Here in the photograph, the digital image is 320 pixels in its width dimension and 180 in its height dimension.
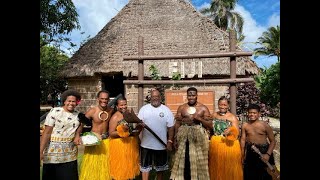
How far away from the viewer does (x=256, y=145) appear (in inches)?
191

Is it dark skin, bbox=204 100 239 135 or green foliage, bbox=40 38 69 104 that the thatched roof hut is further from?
dark skin, bbox=204 100 239 135

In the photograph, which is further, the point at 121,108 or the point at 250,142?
the point at 121,108

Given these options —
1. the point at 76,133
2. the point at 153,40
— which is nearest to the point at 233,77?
the point at 76,133

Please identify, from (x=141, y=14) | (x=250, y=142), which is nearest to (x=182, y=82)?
(x=250, y=142)

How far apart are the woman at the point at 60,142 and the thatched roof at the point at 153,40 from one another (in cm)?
871

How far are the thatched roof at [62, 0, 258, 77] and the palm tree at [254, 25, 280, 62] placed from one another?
16885mm

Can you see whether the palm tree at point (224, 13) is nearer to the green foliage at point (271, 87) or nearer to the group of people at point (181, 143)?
the green foliage at point (271, 87)

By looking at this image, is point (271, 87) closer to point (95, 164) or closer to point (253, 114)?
point (253, 114)

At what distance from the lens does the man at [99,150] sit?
5086 mm

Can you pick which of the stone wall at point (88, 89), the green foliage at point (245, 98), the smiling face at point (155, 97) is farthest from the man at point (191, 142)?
the stone wall at point (88, 89)

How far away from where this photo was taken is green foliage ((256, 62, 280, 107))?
16.9m
